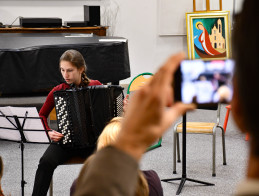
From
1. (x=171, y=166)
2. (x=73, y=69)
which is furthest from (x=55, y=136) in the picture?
(x=171, y=166)

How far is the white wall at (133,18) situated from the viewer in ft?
25.6

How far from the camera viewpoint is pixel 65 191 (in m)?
3.89

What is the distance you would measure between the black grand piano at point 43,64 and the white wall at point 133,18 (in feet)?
8.62

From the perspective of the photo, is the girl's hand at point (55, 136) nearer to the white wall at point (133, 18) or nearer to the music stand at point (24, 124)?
the music stand at point (24, 124)

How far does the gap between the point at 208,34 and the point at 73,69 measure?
187 inches

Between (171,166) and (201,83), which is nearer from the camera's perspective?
(201,83)

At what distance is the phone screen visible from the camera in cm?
74

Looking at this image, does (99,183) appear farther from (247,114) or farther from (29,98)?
(29,98)

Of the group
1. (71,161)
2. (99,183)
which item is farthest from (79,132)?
(99,183)

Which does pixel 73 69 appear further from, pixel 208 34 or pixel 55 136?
pixel 208 34

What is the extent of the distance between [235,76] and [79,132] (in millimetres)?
2804

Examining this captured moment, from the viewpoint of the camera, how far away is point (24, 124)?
309 centimetres

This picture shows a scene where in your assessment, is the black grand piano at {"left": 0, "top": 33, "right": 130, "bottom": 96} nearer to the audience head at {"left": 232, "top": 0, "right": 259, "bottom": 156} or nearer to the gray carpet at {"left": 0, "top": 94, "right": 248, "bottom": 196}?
the gray carpet at {"left": 0, "top": 94, "right": 248, "bottom": 196}

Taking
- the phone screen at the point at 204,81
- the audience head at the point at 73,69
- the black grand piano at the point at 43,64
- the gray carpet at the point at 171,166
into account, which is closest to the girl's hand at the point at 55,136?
the audience head at the point at 73,69
